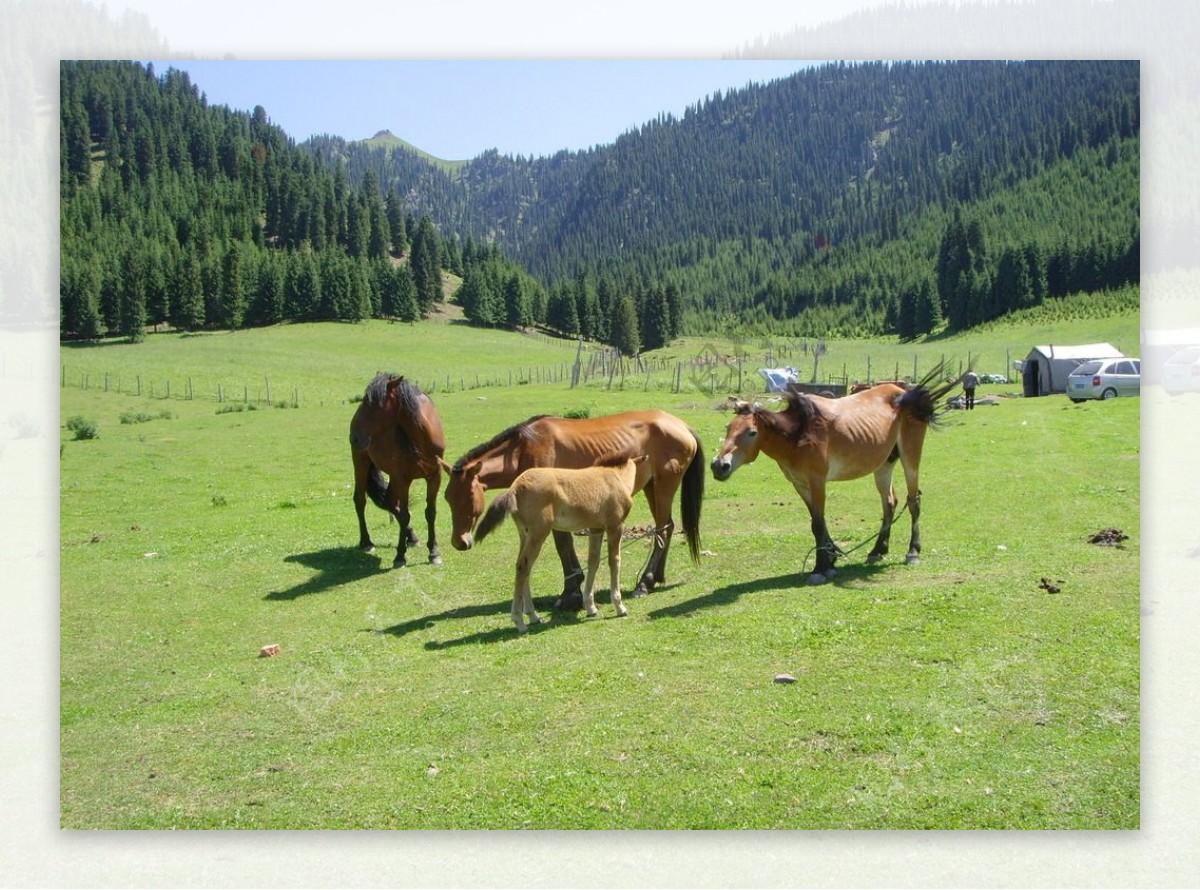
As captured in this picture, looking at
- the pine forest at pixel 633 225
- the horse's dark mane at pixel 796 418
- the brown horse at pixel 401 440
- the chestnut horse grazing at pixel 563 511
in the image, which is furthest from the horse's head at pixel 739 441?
the brown horse at pixel 401 440

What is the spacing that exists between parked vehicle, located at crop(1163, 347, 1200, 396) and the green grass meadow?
2054mm

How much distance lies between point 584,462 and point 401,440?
13.9 feet

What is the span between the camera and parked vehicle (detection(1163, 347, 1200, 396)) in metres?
9.30

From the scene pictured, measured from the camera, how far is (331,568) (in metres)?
13.4

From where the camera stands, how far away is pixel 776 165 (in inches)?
4446

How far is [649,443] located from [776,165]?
4305 inches

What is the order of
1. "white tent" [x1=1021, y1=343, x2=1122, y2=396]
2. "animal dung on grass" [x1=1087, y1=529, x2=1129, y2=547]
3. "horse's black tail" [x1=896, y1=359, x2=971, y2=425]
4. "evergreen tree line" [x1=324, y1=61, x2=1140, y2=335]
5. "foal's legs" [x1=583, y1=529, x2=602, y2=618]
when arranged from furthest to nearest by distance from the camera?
"white tent" [x1=1021, y1=343, x2=1122, y2=396], "evergreen tree line" [x1=324, y1=61, x2=1140, y2=335], "animal dung on grass" [x1=1087, y1=529, x2=1129, y2=547], "horse's black tail" [x1=896, y1=359, x2=971, y2=425], "foal's legs" [x1=583, y1=529, x2=602, y2=618]

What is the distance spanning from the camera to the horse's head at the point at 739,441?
1005 cm

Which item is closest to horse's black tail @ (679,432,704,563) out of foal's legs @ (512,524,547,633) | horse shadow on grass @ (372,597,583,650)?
horse shadow on grass @ (372,597,583,650)

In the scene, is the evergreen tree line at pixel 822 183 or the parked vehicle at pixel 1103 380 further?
the parked vehicle at pixel 1103 380

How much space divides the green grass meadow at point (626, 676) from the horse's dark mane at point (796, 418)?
1738mm

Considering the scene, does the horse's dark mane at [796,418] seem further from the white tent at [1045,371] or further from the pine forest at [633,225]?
the white tent at [1045,371]

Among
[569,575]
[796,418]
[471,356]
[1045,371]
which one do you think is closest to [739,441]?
[796,418]

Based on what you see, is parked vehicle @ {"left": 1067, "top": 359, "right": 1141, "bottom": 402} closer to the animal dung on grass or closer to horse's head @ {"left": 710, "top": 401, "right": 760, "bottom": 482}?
the animal dung on grass
